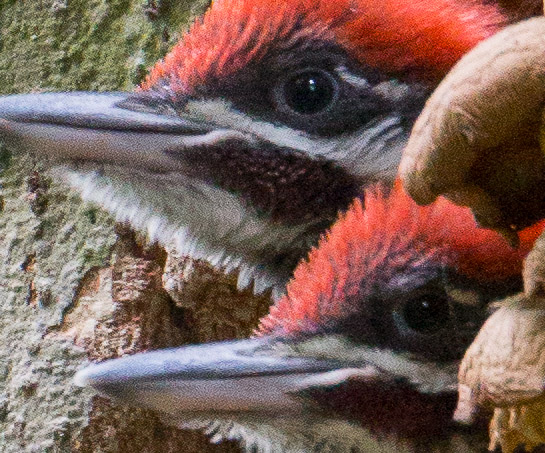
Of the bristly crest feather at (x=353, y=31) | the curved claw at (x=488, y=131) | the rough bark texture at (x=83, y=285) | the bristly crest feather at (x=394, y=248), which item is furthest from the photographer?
the rough bark texture at (x=83, y=285)

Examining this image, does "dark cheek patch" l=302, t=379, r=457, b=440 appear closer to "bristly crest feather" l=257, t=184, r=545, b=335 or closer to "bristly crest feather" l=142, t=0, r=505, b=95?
"bristly crest feather" l=257, t=184, r=545, b=335

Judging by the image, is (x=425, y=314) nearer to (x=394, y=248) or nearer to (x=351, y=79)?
(x=394, y=248)

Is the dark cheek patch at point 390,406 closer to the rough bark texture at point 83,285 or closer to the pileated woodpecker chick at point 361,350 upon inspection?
the pileated woodpecker chick at point 361,350

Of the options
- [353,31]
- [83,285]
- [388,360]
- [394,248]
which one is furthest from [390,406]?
[83,285]

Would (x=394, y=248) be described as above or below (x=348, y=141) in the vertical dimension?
below

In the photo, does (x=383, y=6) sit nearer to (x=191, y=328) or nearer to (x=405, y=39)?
(x=405, y=39)

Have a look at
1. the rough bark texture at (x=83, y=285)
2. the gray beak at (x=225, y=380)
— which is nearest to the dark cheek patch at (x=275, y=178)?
the gray beak at (x=225, y=380)

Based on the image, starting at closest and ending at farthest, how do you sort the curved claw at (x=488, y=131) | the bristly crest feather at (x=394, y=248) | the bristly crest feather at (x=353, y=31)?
the curved claw at (x=488, y=131) → the bristly crest feather at (x=394, y=248) → the bristly crest feather at (x=353, y=31)
